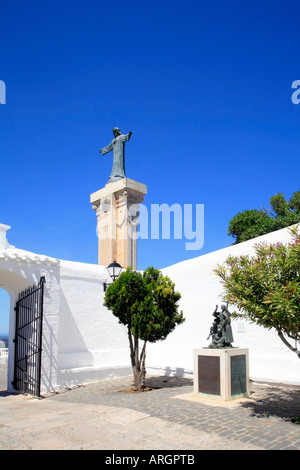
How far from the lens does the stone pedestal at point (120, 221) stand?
15.6 m

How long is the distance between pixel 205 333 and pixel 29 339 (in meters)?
5.10

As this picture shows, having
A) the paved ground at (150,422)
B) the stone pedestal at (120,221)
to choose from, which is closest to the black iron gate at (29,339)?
the paved ground at (150,422)

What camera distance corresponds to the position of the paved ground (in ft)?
16.0

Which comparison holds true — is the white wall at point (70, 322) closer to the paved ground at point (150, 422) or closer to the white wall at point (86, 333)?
the white wall at point (86, 333)

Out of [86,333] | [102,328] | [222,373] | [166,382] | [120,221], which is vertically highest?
[120,221]

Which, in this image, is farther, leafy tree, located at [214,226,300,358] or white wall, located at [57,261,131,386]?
white wall, located at [57,261,131,386]

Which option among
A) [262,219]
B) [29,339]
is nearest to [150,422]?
[29,339]

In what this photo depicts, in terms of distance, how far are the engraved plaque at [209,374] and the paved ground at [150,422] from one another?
0.41m

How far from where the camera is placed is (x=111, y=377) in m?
11.3

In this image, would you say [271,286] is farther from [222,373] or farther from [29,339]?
[29,339]

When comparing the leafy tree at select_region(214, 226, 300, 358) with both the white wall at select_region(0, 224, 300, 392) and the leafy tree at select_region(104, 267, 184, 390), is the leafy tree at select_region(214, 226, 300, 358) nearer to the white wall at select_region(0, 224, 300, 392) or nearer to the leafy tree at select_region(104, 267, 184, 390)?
the leafy tree at select_region(104, 267, 184, 390)

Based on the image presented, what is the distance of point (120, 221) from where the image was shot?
15.8m

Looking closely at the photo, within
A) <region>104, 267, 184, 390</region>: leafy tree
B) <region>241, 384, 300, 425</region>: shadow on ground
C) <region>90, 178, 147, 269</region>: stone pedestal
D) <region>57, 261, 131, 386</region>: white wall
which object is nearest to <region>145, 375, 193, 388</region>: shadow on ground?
<region>104, 267, 184, 390</region>: leafy tree

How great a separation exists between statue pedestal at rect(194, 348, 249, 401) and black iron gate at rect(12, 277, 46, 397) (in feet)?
12.3
